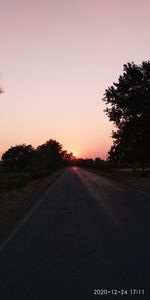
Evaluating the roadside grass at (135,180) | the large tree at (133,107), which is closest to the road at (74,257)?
the roadside grass at (135,180)

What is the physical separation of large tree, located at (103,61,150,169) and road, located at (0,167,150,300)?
122 ft

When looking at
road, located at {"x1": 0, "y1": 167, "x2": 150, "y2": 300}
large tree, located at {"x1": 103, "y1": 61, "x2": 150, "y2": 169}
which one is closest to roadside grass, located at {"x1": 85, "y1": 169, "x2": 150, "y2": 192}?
large tree, located at {"x1": 103, "y1": 61, "x2": 150, "y2": 169}

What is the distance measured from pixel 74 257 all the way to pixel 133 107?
148 ft

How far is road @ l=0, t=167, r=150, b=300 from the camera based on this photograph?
791 centimetres

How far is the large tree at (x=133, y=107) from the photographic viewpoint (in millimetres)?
54500

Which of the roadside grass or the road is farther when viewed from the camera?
the roadside grass

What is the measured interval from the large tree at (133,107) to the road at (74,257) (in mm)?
37144

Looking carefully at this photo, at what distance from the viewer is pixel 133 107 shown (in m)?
54.9

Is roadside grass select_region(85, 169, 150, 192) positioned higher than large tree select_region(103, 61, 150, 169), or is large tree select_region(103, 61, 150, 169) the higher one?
large tree select_region(103, 61, 150, 169)

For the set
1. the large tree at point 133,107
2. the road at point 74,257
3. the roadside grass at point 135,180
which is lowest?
the road at point 74,257

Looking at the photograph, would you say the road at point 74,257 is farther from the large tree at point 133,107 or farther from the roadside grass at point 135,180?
the large tree at point 133,107

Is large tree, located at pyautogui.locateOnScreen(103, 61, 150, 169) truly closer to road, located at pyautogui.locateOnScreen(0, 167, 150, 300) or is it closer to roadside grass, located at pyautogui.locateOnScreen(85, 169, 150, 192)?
roadside grass, located at pyautogui.locateOnScreen(85, 169, 150, 192)

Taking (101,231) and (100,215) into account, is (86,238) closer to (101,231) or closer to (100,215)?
(101,231)

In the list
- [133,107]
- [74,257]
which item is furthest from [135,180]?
[74,257]
